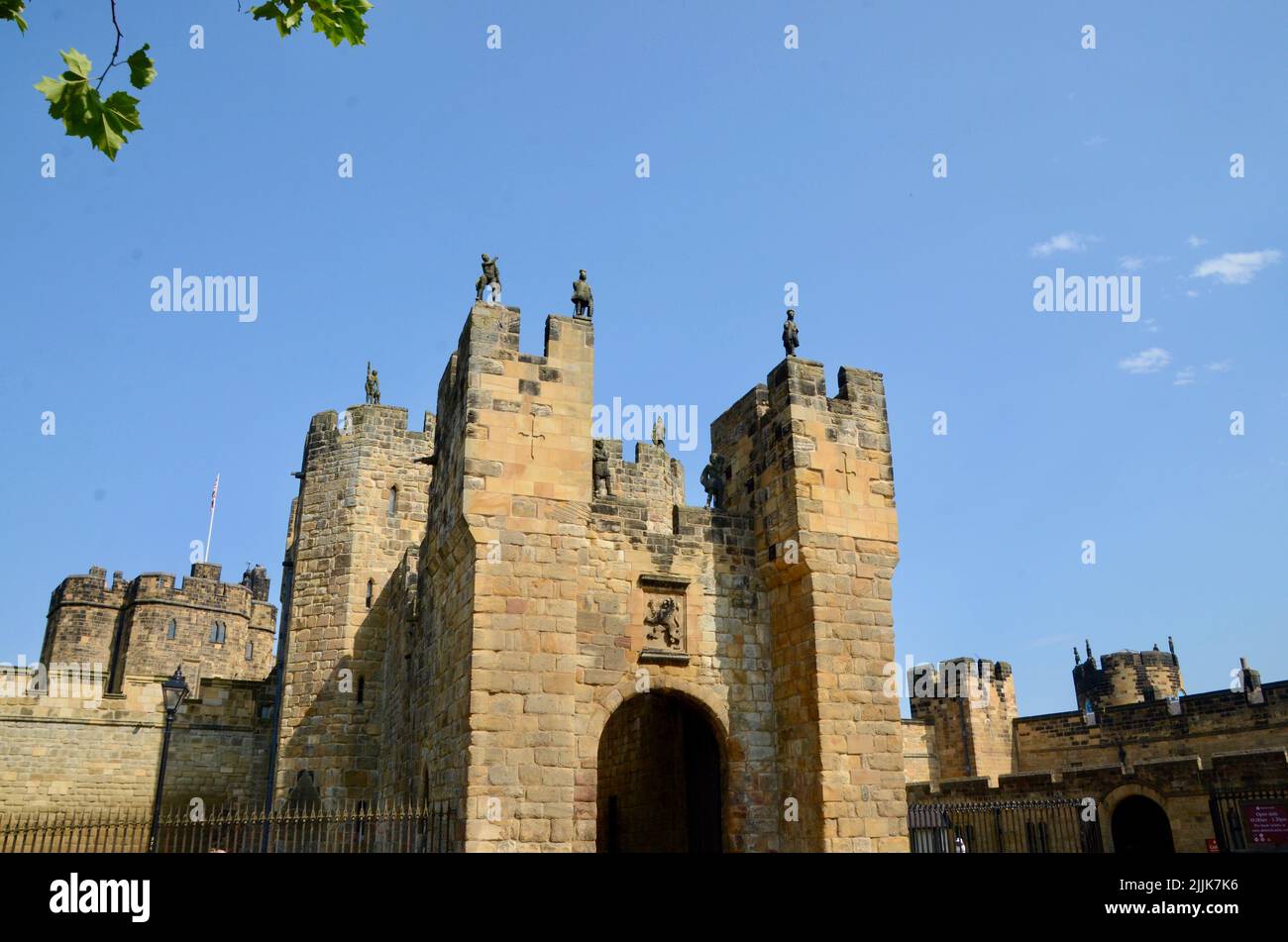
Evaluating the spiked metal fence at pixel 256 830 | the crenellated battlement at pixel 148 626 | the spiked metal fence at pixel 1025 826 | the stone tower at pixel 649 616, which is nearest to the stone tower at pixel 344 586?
the spiked metal fence at pixel 256 830

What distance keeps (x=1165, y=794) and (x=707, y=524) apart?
1688 cm

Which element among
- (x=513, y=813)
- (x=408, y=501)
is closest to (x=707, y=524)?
(x=513, y=813)

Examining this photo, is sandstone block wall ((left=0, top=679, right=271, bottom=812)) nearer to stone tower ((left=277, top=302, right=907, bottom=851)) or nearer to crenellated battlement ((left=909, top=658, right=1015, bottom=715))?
stone tower ((left=277, top=302, right=907, bottom=851))

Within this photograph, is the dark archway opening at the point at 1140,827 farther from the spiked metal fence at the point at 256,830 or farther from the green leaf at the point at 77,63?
the green leaf at the point at 77,63

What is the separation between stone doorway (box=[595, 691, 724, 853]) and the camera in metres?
16.5

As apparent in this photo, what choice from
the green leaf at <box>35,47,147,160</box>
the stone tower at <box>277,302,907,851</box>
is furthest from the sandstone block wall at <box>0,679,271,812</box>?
the green leaf at <box>35,47,147,160</box>

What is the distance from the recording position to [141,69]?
613 centimetres

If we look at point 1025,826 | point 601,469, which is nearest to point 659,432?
point 601,469

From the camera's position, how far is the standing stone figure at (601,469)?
812 inches

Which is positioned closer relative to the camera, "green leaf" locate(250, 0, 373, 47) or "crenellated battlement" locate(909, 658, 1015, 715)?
"green leaf" locate(250, 0, 373, 47)

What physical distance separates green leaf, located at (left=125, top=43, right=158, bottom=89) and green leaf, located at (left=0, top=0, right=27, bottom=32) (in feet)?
1.89

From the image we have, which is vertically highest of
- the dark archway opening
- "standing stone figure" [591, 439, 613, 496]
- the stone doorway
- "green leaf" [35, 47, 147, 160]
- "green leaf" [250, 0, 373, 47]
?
"standing stone figure" [591, 439, 613, 496]

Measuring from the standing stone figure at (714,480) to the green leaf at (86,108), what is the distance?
11994mm
